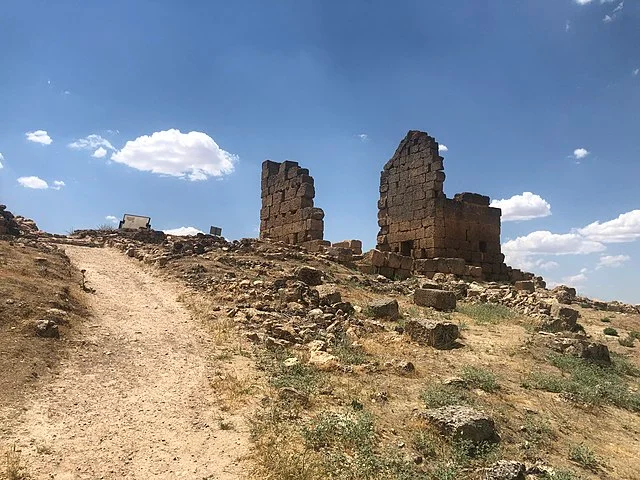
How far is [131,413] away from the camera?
5.33m

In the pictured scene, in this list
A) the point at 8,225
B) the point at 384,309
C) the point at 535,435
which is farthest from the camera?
the point at 8,225

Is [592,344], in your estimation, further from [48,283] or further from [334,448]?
[48,283]

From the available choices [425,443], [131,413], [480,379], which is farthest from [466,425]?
[131,413]

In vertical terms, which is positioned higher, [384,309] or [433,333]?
[384,309]

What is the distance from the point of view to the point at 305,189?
2027 cm

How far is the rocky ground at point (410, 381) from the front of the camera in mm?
4914

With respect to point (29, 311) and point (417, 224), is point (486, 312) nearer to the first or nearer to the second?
point (417, 224)

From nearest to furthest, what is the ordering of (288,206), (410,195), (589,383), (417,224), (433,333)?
1. (589,383)
2. (433,333)
3. (417,224)
4. (410,195)
5. (288,206)

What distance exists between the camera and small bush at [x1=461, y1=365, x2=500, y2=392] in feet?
23.2

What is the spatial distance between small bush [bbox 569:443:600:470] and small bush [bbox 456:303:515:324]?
6082 mm

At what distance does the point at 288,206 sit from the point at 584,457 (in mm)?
17095

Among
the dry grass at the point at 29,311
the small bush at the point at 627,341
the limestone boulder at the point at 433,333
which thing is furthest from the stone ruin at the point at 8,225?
the small bush at the point at 627,341

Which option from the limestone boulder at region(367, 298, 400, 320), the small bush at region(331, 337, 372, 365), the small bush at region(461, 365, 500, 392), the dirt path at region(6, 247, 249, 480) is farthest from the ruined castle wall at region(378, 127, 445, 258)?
the dirt path at region(6, 247, 249, 480)

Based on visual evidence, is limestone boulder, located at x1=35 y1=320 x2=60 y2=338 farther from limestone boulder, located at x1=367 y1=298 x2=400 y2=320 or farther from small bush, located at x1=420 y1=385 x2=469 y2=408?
limestone boulder, located at x1=367 y1=298 x2=400 y2=320
